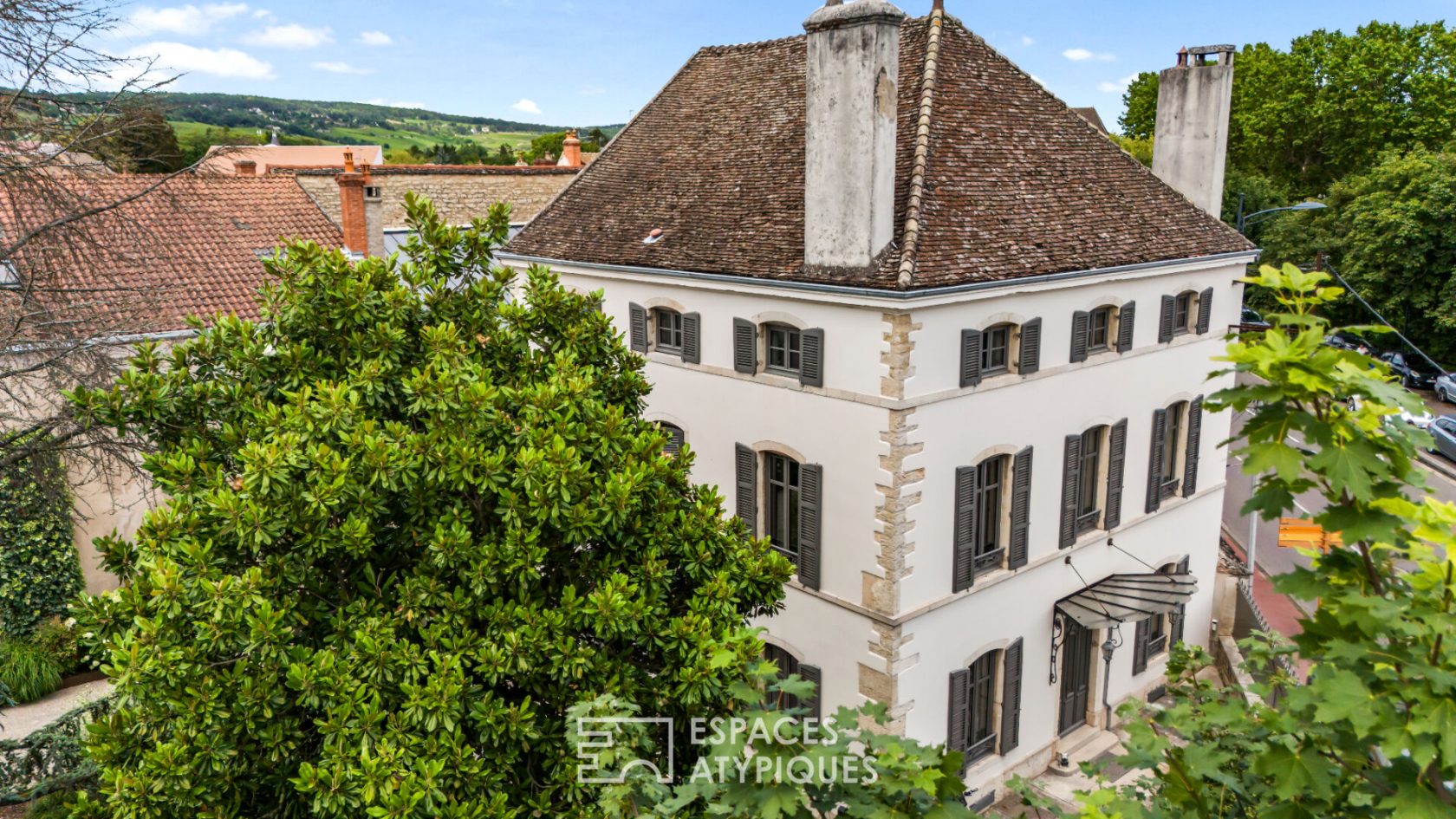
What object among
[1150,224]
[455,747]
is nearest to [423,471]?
[455,747]

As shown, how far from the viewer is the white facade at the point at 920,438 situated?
15.6 m

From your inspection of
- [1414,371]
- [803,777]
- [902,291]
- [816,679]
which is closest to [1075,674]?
[816,679]

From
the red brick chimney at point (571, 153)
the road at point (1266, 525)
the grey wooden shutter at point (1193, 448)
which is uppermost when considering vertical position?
the red brick chimney at point (571, 153)

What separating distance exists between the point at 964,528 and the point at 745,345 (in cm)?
480

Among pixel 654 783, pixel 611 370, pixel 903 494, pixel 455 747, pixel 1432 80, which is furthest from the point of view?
pixel 1432 80

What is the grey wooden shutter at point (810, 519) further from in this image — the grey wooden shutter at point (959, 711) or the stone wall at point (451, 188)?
the stone wall at point (451, 188)

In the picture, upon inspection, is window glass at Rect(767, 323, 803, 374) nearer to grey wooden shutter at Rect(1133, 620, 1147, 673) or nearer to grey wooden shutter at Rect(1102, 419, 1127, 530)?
grey wooden shutter at Rect(1102, 419, 1127, 530)

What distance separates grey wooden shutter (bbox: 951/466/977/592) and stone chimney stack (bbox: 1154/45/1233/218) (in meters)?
→ 10.1

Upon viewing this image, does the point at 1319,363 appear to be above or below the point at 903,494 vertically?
above

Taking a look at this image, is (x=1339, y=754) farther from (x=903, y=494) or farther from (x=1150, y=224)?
(x=1150, y=224)

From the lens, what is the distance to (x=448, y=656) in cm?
927

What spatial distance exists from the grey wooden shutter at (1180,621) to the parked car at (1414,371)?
34.6 metres

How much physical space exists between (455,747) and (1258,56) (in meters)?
73.2

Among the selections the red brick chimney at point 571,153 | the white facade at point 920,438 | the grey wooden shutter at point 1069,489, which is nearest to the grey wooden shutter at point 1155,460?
the white facade at point 920,438
